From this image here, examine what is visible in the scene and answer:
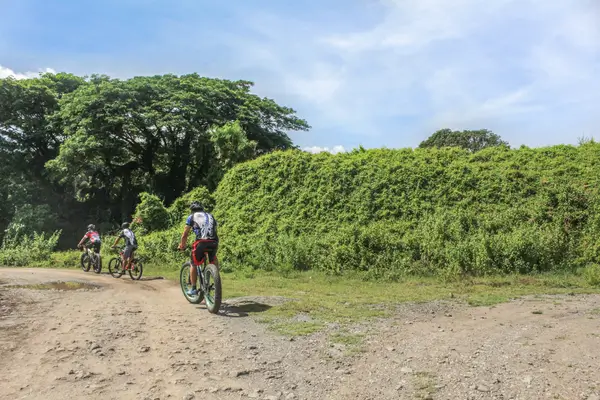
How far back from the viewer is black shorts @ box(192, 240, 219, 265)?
7.76m

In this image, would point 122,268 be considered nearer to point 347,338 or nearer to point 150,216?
point 150,216

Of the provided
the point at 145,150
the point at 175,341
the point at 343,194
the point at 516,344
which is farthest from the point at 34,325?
the point at 145,150

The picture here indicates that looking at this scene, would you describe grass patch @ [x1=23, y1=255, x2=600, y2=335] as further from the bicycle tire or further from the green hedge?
the bicycle tire

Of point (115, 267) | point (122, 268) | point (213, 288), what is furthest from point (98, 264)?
point (213, 288)

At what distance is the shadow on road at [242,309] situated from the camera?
710 cm

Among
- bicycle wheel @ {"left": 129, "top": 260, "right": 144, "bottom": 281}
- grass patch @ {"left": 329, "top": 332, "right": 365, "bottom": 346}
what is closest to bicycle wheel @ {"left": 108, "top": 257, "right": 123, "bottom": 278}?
bicycle wheel @ {"left": 129, "top": 260, "right": 144, "bottom": 281}

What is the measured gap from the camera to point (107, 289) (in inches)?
415

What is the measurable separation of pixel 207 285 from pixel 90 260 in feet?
33.5

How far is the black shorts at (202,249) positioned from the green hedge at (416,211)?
241 inches

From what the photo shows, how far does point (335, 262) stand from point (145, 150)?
21.3 metres

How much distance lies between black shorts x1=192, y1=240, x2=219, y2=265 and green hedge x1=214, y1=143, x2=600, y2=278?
6123 mm

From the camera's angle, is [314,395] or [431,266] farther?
[431,266]

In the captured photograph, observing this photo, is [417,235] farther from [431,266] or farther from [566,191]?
[566,191]

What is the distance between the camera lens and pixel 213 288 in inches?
292
